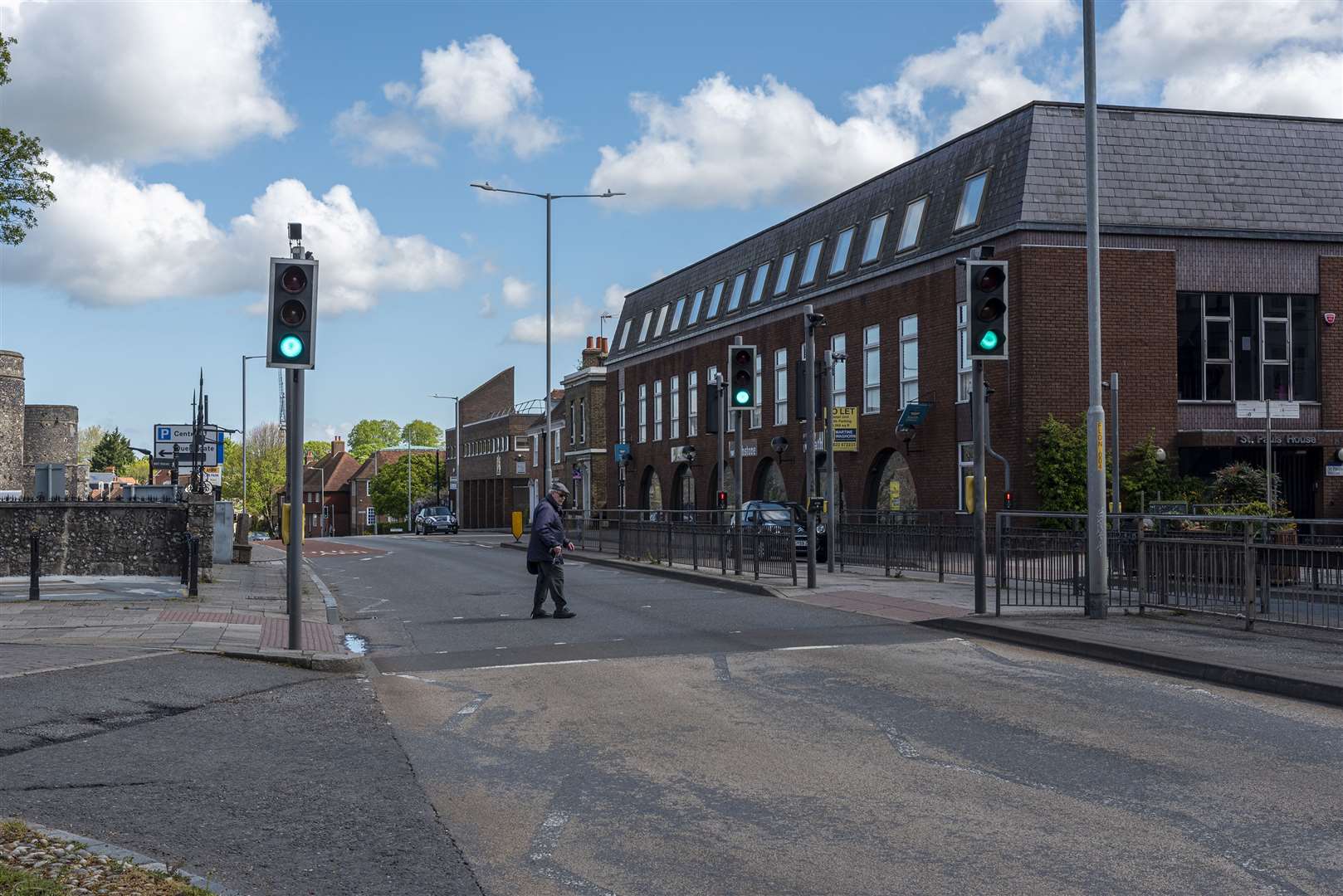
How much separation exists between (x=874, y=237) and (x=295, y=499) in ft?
93.3

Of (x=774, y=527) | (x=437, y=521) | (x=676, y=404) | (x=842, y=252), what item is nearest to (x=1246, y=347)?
(x=842, y=252)

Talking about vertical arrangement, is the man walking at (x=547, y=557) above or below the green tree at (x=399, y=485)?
below

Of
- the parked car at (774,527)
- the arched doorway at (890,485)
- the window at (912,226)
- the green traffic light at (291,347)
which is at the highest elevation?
the window at (912,226)

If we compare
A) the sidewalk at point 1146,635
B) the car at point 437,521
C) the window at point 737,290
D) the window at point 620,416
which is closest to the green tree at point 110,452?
the car at point 437,521

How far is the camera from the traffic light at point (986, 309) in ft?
50.4

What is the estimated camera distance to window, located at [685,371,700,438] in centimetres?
5116

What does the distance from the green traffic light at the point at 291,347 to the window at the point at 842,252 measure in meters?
29.1

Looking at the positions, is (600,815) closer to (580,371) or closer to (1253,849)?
(1253,849)

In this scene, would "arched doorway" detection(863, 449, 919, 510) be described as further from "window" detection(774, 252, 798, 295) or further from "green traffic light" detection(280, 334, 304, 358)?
"green traffic light" detection(280, 334, 304, 358)

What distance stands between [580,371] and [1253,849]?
63174 millimetres

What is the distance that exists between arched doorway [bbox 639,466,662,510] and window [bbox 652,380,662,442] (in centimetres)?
165

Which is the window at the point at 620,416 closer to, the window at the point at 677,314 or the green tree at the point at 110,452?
the window at the point at 677,314

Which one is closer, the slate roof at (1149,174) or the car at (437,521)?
the slate roof at (1149,174)

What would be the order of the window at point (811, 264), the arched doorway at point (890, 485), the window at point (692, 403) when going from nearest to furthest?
the arched doorway at point (890, 485), the window at point (811, 264), the window at point (692, 403)
